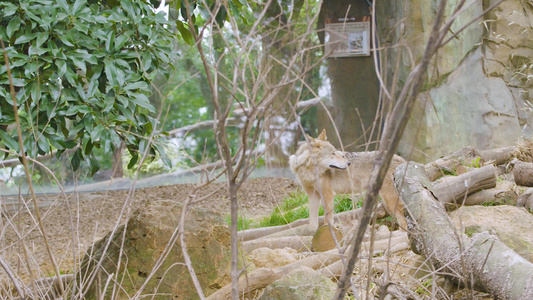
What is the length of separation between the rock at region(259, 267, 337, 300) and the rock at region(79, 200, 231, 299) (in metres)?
0.63

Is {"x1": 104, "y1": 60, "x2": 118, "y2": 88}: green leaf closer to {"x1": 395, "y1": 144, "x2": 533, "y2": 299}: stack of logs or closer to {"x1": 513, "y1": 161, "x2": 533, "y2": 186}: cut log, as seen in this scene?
{"x1": 395, "y1": 144, "x2": 533, "y2": 299}: stack of logs

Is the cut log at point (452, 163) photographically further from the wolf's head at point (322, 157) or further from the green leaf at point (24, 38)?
the green leaf at point (24, 38)

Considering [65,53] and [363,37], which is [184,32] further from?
[363,37]

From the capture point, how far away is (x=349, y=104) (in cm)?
1125

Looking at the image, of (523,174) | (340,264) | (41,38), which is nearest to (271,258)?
(340,264)

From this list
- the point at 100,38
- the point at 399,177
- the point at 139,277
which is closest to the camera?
the point at 139,277

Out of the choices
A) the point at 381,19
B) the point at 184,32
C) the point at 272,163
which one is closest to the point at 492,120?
the point at 381,19

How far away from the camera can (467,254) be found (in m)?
2.61

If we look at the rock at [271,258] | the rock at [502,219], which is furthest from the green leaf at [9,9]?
the rock at [502,219]

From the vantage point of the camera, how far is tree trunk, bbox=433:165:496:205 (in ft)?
15.7

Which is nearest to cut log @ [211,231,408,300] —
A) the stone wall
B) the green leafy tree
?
the green leafy tree

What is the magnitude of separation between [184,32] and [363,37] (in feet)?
24.6

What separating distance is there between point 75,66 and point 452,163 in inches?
181

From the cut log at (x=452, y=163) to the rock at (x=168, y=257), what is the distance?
3.42 m
